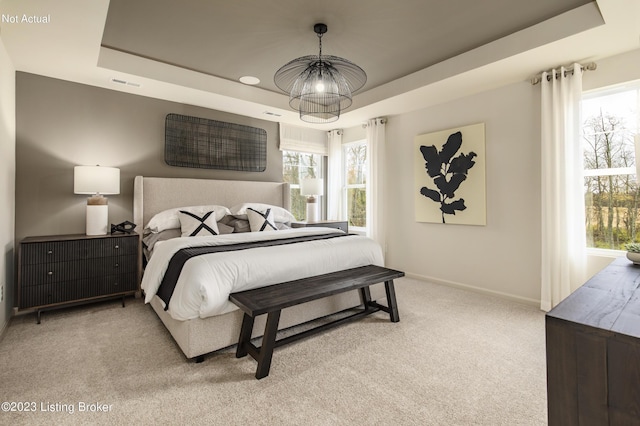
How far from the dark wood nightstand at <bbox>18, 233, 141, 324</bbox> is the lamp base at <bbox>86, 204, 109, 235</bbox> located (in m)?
0.12

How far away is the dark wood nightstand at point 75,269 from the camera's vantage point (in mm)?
2770

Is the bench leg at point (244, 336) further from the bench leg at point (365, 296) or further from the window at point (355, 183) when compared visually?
the window at point (355, 183)

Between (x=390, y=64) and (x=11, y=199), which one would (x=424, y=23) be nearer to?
(x=390, y=64)

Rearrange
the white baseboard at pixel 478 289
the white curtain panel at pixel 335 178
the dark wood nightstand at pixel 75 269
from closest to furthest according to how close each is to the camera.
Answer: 1. the dark wood nightstand at pixel 75 269
2. the white baseboard at pixel 478 289
3. the white curtain panel at pixel 335 178

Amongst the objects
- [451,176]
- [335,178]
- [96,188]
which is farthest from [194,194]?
[451,176]

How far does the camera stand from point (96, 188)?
3.15 metres

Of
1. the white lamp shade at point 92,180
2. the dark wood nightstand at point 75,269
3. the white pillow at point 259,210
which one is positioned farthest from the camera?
the white pillow at point 259,210

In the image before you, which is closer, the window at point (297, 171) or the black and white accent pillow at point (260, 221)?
the black and white accent pillow at point (260, 221)

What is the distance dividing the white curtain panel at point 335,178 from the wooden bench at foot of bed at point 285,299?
2865 mm

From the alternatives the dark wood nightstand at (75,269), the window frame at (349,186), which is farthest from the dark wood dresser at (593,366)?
the window frame at (349,186)

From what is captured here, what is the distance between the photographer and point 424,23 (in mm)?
2645

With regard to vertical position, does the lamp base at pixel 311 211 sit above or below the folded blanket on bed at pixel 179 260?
above

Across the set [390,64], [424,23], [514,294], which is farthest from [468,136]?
[514,294]

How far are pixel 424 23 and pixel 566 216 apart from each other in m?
2.24
